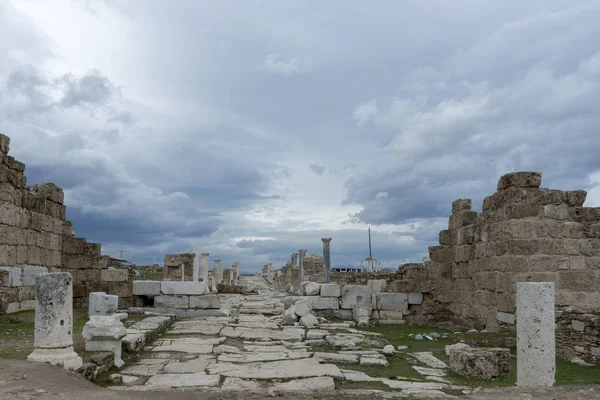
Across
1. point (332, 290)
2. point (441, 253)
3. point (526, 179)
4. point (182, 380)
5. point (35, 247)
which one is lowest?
point (182, 380)

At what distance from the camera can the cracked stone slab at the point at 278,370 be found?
7.63 meters

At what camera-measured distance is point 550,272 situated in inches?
449

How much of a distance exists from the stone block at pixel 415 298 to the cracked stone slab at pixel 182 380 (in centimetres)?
916

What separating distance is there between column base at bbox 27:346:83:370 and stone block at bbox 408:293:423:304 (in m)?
10.5

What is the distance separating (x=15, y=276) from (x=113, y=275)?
11.4ft

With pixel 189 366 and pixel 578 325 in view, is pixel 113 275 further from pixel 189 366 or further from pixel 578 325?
pixel 578 325

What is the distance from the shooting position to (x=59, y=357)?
6.93 meters

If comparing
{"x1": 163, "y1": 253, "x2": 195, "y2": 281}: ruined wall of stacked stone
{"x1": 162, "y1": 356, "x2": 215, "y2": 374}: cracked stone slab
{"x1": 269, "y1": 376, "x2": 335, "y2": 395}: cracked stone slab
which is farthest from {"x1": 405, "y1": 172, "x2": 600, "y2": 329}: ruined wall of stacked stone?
Answer: {"x1": 163, "y1": 253, "x2": 195, "y2": 281}: ruined wall of stacked stone

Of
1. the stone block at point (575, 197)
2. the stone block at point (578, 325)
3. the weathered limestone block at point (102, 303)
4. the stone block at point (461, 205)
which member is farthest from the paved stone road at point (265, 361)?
the stone block at point (575, 197)

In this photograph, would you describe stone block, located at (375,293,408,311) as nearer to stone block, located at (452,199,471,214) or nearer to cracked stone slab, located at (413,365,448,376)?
stone block, located at (452,199,471,214)

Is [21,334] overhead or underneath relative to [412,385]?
overhead

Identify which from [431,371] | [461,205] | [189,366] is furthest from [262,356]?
[461,205]

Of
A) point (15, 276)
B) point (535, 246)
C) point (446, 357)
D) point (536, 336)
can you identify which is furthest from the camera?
point (15, 276)

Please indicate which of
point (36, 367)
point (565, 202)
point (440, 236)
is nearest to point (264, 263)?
point (440, 236)
